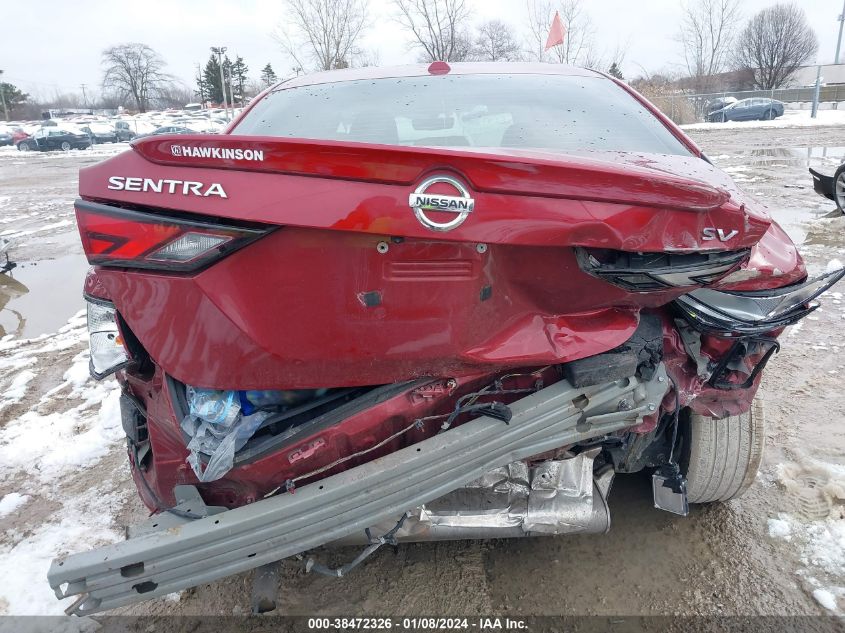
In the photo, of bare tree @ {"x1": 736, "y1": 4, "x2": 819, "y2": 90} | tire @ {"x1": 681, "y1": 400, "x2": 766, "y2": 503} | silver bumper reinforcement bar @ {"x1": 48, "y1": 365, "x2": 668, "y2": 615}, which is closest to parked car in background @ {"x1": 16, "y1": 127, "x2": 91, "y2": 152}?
silver bumper reinforcement bar @ {"x1": 48, "y1": 365, "x2": 668, "y2": 615}

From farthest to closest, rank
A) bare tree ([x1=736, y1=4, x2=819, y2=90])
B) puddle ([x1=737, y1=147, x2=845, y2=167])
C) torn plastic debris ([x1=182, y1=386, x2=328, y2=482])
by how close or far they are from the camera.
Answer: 1. bare tree ([x1=736, y1=4, x2=819, y2=90])
2. puddle ([x1=737, y1=147, x2=845, y2=167])
3. torn plastic debris ([x1=182, y1=386, x2=328, y2=482])

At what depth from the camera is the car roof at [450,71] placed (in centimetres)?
277

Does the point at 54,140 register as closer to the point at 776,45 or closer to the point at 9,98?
the point at 9,98

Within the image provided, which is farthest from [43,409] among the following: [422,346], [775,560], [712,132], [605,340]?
[712,132]

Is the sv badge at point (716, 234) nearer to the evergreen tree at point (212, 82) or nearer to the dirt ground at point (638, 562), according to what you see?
the dirt ground at point (638, 562)

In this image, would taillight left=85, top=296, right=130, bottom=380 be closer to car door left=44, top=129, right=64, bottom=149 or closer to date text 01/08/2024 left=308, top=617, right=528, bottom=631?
date text 01/08/2024 left=308, top=617, right=528, bottom=631

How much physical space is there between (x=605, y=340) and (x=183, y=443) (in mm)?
1322

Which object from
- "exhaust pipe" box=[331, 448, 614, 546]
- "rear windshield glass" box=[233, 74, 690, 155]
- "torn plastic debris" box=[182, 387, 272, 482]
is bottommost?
"exhaust pipe" box=[331, 448, 614, 546]

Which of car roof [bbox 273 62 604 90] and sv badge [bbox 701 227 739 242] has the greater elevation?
car roof [bbox 273 62 604 90]

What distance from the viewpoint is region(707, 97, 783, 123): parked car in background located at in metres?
29.2

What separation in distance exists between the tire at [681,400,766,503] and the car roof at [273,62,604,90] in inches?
67.5

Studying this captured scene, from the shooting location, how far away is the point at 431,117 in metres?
2.40

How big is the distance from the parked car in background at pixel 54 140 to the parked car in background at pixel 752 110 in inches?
1298

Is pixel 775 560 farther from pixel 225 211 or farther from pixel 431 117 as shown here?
pixel 225 211
